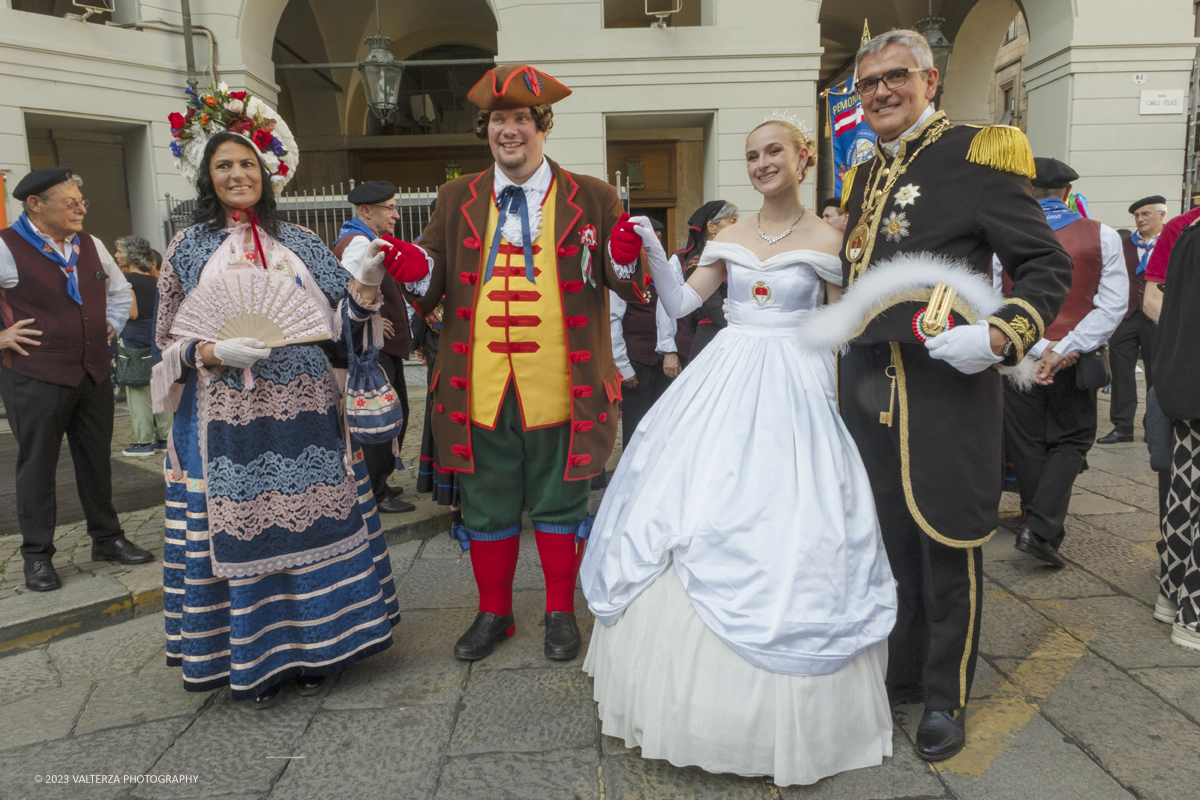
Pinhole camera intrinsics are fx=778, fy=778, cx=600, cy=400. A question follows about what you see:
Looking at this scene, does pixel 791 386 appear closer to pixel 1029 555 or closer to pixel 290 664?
pixel 290 664

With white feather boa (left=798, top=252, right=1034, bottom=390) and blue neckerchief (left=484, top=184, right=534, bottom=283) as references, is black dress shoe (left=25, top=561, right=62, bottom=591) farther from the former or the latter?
white feather boa (left=798, top=252, right=1034, bottom=390)

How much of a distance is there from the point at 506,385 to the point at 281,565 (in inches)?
35.9

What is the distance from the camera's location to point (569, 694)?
2549mm

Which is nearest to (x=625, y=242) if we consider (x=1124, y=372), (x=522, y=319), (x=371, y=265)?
(x=522, y=319)

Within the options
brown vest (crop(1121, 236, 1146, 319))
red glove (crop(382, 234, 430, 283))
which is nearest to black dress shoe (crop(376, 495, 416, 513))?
red glove (crop(382, 234, 430, 283))

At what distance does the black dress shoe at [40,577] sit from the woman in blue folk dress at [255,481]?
1246mm

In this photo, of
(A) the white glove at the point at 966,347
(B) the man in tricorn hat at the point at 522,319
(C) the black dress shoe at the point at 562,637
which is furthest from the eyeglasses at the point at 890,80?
(C) the black dress shoe at the point at 562,637

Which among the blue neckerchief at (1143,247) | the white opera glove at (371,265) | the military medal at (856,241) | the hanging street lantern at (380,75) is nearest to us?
the military medal at (856,241)

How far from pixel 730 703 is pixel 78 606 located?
9.27 feet

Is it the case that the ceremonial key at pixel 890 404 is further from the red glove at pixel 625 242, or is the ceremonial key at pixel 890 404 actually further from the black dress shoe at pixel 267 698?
the black dress shoe at pixel 267 698

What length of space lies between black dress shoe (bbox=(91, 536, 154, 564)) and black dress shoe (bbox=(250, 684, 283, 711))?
5.21 ft

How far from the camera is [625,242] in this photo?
2.45 m

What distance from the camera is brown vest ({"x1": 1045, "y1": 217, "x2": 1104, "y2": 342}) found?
11.8 feet

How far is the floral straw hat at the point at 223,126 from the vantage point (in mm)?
2578
